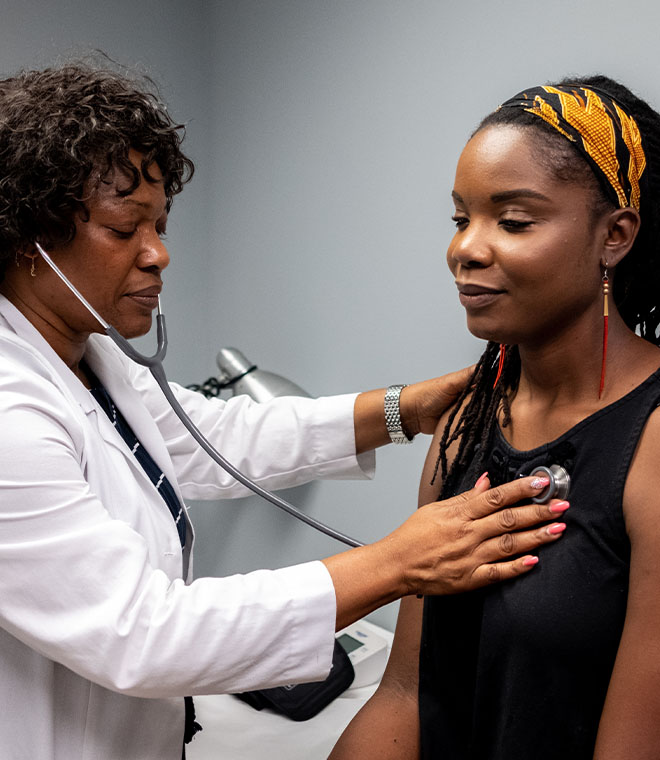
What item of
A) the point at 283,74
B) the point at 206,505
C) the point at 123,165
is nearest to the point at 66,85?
the point at 123,165

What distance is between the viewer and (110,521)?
0.90 m

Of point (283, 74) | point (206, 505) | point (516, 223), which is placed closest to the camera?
point (516, 223)

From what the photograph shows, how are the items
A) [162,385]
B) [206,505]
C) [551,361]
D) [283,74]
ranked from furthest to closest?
1. [206,505]
2. [283,74]
3. [162,385]
4. [551,361]

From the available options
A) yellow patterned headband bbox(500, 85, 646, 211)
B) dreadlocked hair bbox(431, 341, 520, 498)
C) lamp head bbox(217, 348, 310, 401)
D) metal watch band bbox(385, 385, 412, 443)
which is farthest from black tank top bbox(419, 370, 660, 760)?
lamp head bbox(217, 348, 310, 401)

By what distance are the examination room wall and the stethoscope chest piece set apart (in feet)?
2.15

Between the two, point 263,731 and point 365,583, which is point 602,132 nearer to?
point 365,583

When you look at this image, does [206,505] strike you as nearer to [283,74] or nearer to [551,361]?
[283,74]

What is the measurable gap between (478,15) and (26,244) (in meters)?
0.92

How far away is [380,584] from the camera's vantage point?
0.92 metres

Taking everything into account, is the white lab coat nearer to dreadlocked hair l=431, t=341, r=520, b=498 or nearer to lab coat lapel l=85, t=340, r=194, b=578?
lab coat lapel l=85, t=340, r=194, b=578

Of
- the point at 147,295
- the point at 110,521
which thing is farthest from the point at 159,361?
the point at 110,521

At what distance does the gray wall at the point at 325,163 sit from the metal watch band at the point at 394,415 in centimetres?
30

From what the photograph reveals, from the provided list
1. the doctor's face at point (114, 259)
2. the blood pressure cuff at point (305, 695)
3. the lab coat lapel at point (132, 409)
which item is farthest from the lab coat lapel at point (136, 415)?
the blood pressure cuff at point (305, 695)

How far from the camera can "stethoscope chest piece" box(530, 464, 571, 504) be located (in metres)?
0.89
